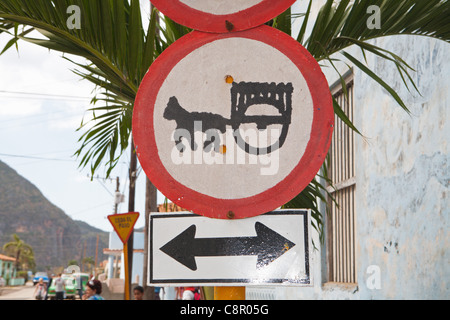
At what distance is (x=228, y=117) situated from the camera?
1.80m

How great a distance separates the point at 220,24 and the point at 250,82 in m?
0.22

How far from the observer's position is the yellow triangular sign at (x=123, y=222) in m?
8.83

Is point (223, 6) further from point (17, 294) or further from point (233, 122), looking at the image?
point (17, 294)

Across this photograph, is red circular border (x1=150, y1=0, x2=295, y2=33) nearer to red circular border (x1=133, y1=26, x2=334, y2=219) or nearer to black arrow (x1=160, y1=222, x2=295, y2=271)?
red circular border (x1=133, y1=26, x2=334, y2=219)

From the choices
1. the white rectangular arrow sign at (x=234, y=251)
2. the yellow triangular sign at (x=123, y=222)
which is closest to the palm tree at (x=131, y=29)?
the white rectangular arrow sign at (x=234, y=251)

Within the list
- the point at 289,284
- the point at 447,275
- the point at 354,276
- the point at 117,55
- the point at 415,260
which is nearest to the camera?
the point at 289,284

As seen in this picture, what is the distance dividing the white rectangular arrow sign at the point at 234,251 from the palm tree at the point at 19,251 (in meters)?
117

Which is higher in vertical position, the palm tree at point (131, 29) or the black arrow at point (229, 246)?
the palm tree at point (131, 29)

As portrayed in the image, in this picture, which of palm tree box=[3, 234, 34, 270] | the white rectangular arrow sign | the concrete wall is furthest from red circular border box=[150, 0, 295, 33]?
palm tree box=[3, 234, 34, 270]

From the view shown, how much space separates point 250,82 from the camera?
1.83 meters

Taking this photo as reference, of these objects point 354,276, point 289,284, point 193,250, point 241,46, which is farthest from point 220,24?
point 354,276

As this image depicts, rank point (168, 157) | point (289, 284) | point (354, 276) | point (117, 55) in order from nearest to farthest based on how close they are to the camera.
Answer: point (289, 284) → point (168, 157) → point (117, 55) → point (354, 276)

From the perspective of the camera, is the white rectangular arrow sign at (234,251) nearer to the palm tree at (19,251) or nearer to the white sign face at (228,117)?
the white sign face at (228,117)

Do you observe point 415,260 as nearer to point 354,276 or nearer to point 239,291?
point 354,276
